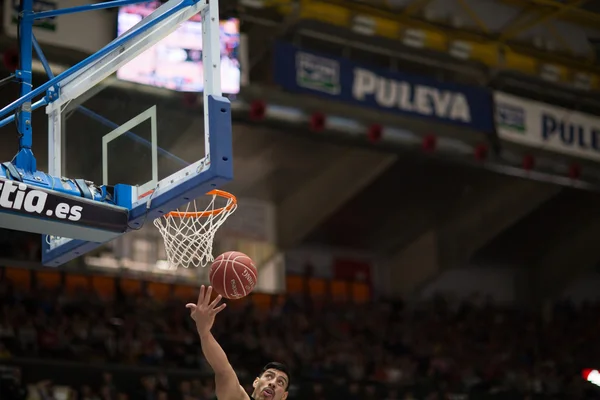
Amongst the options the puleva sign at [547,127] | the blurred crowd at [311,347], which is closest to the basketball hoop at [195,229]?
the blurred crowd at [311,347]

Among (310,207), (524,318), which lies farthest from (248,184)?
(524,318)

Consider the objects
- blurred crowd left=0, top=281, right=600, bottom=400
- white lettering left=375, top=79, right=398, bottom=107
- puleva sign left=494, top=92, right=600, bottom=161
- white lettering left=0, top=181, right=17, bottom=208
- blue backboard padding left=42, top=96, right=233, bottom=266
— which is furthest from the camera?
puleva sign left=494, top=92, right=600, bottom=161

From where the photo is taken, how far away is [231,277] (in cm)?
554

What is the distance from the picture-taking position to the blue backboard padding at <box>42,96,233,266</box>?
501 centimetres

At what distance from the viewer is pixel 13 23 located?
1136cm

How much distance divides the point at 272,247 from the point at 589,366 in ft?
21.8

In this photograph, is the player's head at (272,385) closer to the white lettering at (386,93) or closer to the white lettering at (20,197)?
the white lettering at (20,197)

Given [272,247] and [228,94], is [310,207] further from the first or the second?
[228,94]

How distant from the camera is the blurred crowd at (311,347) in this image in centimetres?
1264

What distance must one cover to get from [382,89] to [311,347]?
4802mm

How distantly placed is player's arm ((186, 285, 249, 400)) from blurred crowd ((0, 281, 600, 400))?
23.9ft

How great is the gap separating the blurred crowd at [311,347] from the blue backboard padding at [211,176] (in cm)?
682

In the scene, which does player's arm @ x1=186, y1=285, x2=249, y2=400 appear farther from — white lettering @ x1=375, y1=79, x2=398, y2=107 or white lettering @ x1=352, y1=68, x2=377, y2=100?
white lettering @ x1=375, y1=79, x2=398, y2=107

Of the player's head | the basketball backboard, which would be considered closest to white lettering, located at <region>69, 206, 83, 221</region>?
the basketball backboard
